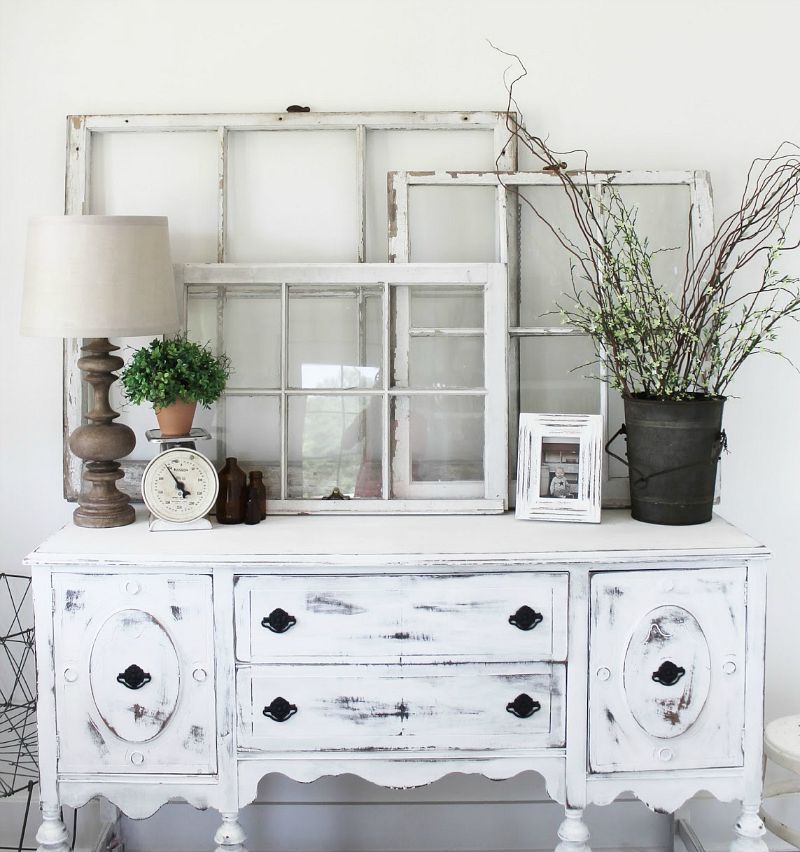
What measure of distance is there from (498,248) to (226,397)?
84cm

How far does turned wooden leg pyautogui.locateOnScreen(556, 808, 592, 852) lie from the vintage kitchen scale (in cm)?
110

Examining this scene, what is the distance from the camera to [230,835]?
2168 millimetres

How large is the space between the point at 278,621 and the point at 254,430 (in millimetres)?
614

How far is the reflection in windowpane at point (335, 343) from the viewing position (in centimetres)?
253

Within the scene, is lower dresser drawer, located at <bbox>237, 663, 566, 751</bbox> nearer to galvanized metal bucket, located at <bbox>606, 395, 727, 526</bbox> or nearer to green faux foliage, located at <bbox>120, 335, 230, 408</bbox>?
galvanized metal bucket, located at <bbox>606, 395, 727, 526</bbox>

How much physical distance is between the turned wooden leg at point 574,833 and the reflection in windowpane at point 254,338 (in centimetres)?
130

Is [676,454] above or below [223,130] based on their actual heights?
below

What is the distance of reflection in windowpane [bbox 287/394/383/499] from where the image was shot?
2520mm

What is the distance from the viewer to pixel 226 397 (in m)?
2.54

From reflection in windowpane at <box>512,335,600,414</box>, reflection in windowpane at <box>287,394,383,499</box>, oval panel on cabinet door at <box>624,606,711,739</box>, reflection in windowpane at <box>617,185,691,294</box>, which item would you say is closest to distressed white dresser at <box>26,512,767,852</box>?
oval panel on cabinet door at <box>624,606,711,739</box>

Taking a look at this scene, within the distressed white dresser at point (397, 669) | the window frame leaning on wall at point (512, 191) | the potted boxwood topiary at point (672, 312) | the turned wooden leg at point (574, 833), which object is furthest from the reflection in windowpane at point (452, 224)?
the turned wooden leg at point (574, 833)

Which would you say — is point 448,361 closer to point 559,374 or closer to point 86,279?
point 559,374

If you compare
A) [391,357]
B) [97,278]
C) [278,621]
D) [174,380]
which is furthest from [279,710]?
[97,278]

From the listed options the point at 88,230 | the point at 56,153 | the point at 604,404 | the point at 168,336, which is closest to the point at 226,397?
the point at 168,336
